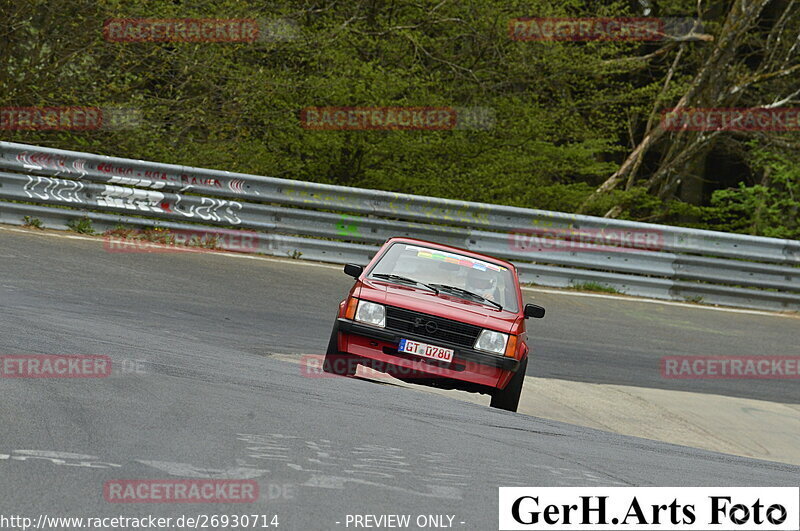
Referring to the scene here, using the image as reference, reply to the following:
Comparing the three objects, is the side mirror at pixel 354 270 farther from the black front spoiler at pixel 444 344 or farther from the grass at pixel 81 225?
the grass at pixel 81 225

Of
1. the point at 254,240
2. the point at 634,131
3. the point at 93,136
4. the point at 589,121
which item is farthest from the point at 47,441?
the point at 634,131

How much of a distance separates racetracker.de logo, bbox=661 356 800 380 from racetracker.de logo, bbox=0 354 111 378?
6.41 m

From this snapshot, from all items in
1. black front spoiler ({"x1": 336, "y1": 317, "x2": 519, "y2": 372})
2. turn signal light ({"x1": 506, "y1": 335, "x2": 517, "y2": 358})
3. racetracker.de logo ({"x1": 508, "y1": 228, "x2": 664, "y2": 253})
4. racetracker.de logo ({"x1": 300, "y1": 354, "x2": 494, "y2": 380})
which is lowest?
racetracker.de logo ({"x1": 300, "y1": 354, "x2": 494, "y2": 380})

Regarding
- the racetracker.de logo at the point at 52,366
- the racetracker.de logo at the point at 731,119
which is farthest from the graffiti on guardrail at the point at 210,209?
the racetracker.de logo at the point at 731,119

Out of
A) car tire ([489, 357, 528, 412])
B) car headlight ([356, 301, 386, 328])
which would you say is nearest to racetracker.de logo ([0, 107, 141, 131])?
car headlight ([356, 301, 386, 328])

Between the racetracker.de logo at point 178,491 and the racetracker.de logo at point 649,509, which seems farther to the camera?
the racetracker.de logo at point 649,509

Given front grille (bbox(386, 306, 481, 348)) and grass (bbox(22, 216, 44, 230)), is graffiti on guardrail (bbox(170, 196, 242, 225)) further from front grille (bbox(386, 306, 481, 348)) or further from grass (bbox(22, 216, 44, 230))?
front grille (bbox(386, 306, 481, 348))

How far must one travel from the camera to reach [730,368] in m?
12.2

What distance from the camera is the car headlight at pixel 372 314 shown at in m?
8.54

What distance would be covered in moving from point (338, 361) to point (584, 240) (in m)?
8.23

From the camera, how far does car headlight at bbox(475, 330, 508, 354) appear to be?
8531mm

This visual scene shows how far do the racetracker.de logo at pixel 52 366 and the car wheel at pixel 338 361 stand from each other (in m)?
2.08

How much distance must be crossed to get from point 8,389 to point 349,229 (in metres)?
9.94

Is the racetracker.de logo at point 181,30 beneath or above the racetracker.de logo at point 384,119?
above
